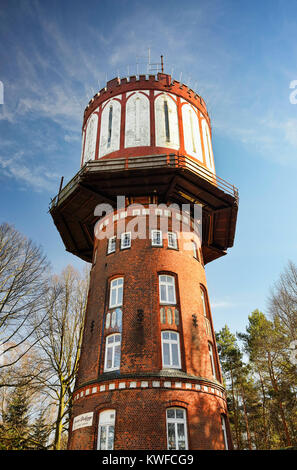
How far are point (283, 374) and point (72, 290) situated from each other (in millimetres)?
19052

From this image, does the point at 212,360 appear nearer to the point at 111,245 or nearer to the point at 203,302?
the point at 203,302

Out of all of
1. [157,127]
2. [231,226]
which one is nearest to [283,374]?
[231,226]

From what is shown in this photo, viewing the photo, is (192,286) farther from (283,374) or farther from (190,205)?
(283,374)

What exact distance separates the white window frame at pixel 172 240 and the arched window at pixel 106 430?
8902mm

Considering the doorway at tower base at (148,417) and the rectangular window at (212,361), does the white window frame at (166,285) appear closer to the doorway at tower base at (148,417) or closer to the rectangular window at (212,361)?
the rectangular window at (212,361)

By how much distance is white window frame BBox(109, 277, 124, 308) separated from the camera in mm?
18609

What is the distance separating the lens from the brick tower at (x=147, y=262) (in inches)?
598

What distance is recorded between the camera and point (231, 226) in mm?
23719

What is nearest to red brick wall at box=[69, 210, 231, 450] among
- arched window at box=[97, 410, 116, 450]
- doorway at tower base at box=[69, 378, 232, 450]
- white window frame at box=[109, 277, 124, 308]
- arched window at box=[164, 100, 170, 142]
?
doorway at tower base at box=[69, 378, 232, 450]

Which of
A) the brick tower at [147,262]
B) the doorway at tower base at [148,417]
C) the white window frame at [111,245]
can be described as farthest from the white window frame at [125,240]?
the doorway at tower base at [148,417]

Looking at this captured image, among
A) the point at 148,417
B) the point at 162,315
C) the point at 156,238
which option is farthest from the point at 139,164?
the point at 148,417

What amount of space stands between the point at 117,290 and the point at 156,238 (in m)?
3.60

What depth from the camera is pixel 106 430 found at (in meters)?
15.0

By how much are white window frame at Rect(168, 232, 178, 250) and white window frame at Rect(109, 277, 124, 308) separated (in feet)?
11.0
